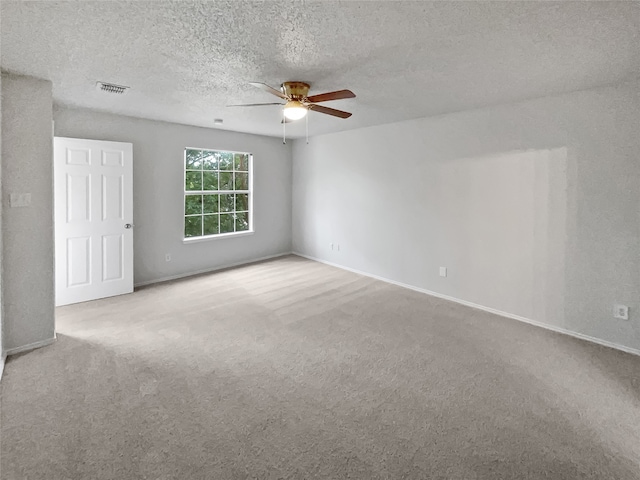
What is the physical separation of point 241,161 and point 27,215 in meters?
3.61

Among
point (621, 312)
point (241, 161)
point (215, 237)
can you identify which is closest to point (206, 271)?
point (215, 237)

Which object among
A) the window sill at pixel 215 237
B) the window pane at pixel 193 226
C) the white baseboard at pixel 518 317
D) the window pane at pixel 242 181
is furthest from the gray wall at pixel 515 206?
the window pane at pixel 193 226

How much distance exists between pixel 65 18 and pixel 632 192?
4375 millimetres

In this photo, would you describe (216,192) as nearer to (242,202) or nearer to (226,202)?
(226,202)

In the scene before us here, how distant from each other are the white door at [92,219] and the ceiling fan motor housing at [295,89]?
100 inches

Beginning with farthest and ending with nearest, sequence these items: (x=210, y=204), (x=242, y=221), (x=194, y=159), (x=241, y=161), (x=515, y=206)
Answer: (x=242, y=221) < (x=241, y=161) < (x=210, y=204) < (x=194, y=159) < (x=515, y=206)

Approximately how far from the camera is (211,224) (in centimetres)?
578

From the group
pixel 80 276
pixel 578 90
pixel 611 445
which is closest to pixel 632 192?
pixel 578 90

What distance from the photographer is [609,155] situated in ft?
9.98

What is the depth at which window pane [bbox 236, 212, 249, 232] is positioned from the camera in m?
6.19

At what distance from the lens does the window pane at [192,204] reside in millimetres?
5469

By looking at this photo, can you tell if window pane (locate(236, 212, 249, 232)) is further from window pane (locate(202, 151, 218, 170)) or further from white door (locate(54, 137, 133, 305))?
white door (locate(54, 137, 133, 305))

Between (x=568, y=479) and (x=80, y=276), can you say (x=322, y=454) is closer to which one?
(x=568, y=479)

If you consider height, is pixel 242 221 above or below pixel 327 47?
below
